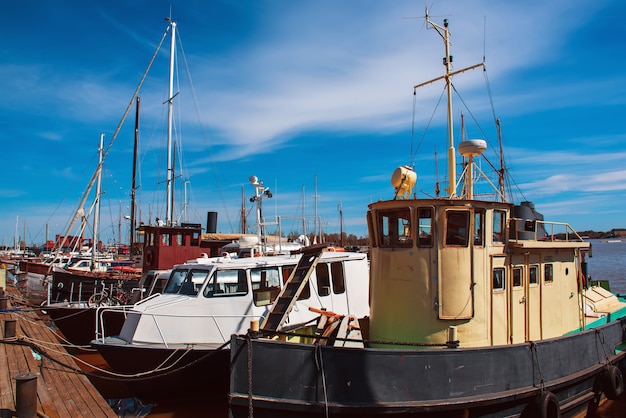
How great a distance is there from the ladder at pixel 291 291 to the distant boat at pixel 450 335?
124mm

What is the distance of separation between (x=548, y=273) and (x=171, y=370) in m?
8.12

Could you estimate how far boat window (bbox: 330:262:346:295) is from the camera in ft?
38.5

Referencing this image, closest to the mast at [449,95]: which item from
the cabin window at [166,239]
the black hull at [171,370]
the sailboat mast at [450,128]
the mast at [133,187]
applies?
the sailboat mast at [450,128]

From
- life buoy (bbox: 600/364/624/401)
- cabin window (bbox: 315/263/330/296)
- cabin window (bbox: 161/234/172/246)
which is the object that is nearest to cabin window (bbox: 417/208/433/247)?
cabin window (bbox: 315/263/330/296)

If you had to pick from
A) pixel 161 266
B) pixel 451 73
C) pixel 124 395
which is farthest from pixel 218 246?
pixel 451 73

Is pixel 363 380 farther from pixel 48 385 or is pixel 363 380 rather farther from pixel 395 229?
pixel 48 385

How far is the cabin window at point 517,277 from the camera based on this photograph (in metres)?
8.08

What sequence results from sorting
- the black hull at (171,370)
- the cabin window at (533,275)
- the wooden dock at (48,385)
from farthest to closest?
the black hull at (171,370) < the cabin window at (533,275) < the wooden dock at (48,385)

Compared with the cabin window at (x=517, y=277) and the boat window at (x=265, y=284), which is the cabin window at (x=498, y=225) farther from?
the boat window at (x=265, y=284)

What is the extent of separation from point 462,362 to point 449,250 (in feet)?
5.89

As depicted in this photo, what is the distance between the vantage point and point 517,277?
813cm

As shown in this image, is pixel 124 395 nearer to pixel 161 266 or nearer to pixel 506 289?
pixel 161 266

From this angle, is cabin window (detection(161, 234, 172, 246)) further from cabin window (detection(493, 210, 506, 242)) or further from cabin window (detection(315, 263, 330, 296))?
cabin window (detection(493, 210, 506, 242))

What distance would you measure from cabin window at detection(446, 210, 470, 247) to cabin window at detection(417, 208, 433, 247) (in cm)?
28
